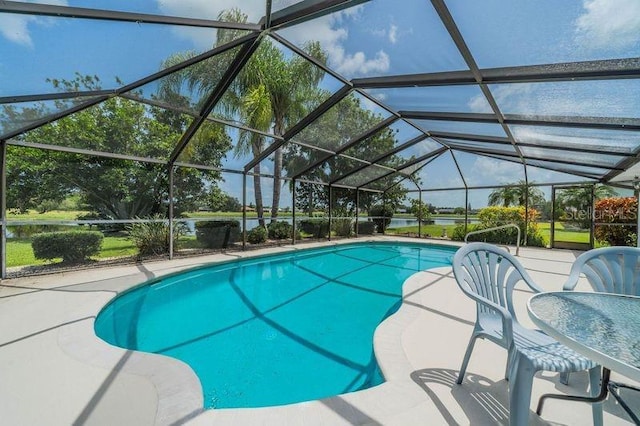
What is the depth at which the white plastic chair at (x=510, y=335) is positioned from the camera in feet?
4.81

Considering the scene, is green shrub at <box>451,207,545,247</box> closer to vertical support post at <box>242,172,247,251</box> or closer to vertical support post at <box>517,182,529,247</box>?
vertical support post at <box>517,182,529,247</box>

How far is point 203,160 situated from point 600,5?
7793 millimetres

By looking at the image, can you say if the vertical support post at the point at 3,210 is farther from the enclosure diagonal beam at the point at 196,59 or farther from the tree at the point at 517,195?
the tree at the point at 517,195

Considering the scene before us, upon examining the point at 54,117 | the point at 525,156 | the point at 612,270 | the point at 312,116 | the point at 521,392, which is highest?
the point at 312,116

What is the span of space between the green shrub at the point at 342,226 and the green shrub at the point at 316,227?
0.51 meters

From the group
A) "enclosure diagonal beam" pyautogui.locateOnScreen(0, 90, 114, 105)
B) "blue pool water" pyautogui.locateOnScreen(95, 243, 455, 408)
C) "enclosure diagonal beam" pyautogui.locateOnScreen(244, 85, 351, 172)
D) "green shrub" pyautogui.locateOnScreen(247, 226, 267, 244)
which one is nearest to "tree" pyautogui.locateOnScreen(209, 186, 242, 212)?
"green shrub" pyautogui.locateOnScreen(247, 226, 267, 244)

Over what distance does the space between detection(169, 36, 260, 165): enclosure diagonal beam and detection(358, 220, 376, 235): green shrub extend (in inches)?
344

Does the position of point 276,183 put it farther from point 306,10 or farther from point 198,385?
point 198,385

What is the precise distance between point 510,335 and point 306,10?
3.77 meters

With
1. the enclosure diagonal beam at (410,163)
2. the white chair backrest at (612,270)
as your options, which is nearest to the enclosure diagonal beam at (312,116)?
the enclosure diagonal beam at (410,163)

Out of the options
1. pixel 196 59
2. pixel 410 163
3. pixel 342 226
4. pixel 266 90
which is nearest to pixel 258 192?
pixel 266 90

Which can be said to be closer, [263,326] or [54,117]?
[263,326]

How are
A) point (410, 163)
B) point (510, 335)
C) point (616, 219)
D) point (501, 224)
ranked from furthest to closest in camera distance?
point (501, 224), point (410, 163), point (616, 219), point (510, 335)

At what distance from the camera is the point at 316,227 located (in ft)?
39.1
